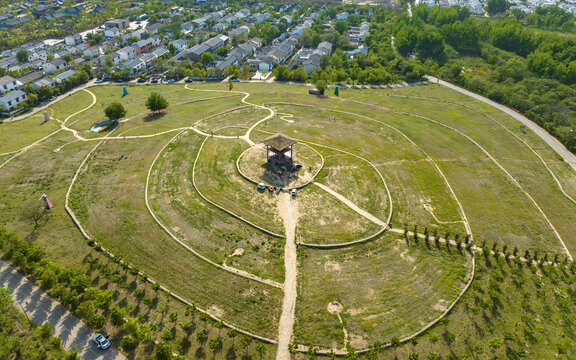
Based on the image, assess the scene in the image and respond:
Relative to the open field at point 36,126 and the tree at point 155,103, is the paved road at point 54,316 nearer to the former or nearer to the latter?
the open field at point 36,126

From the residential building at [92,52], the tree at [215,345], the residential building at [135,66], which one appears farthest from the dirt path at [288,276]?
the residential building at [92,52]

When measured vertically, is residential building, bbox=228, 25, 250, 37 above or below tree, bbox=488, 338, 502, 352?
above

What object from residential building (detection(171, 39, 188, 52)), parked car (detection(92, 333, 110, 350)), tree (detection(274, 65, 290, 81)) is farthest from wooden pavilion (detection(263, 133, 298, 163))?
residential building (detection(171, 39, 188, 52))

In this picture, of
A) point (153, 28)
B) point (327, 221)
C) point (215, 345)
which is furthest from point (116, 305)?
point (153, 28)

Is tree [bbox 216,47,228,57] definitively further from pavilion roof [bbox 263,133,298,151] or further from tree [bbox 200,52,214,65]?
pavilion roof [bbox 263,133,298,151]

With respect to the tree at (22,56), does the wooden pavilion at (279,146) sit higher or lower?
higher

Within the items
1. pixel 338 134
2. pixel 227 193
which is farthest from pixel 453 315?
pixel 338 134

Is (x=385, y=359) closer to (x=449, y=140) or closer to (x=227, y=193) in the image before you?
(x=227, y=193)
